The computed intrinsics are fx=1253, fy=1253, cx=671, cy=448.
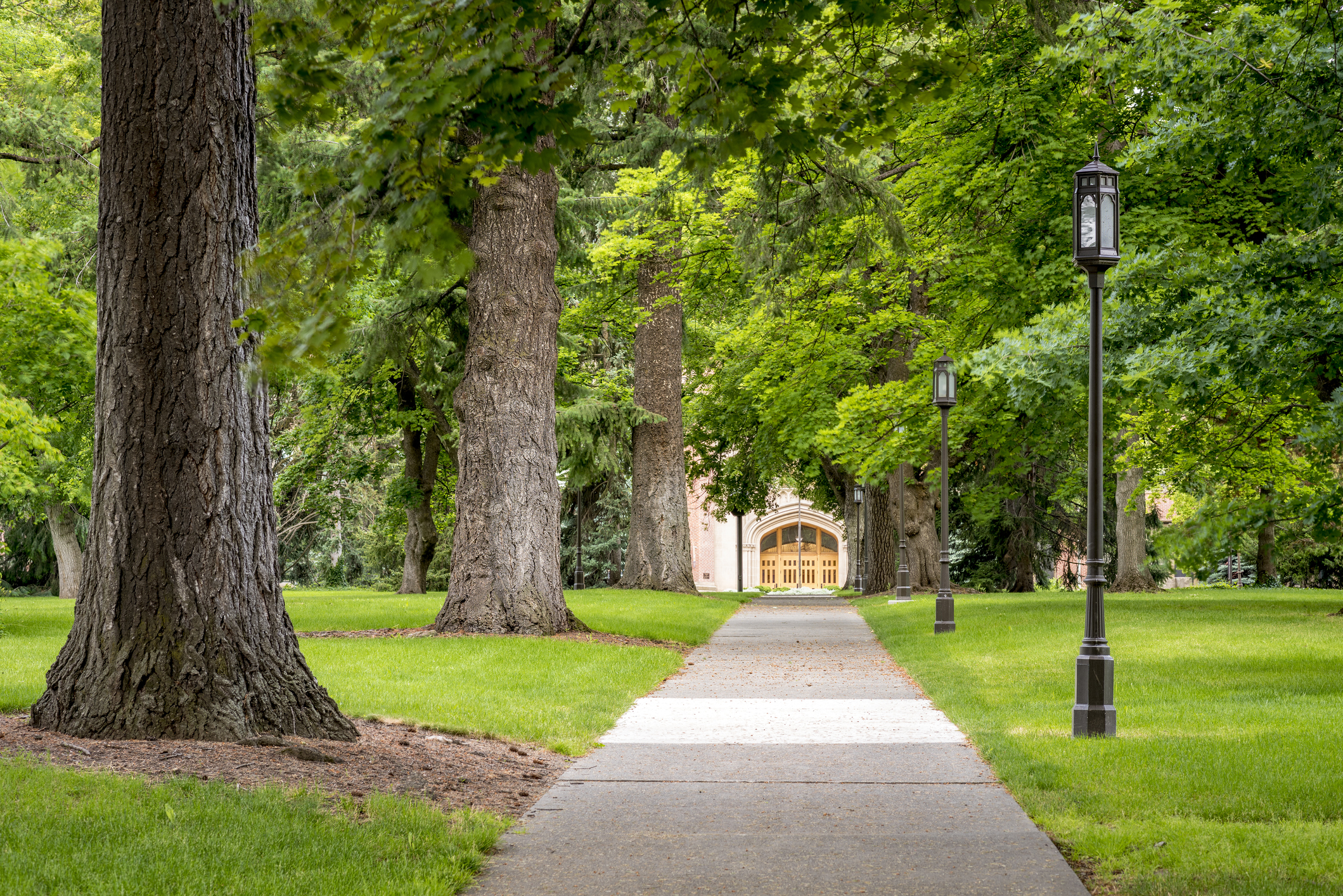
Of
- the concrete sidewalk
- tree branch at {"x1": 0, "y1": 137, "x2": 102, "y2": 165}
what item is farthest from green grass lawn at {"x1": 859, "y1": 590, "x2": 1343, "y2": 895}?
tree branch at {"x1": 0, "y1": 137, "x2": 102, "y2": 165}

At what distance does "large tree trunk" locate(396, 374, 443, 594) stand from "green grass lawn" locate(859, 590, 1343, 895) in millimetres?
16177

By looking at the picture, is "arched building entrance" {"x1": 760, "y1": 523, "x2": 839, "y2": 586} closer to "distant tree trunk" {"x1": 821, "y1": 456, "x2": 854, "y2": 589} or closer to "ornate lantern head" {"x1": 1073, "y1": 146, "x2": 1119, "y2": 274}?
"distant tree trunk" {"x1": 821, "y1": 456, "x2": 854, "y2": 589}

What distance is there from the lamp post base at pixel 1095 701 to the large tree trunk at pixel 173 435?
17.3ft

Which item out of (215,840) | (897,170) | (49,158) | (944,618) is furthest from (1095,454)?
(49,158)

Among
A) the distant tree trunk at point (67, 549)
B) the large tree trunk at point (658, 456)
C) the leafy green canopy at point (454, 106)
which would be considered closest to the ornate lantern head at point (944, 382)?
the large tree trunk at point (658, 456)

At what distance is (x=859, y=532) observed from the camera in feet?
153

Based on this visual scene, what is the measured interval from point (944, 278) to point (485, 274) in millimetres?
10880

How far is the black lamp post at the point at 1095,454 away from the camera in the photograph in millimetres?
8922

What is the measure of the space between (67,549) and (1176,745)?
35.8m

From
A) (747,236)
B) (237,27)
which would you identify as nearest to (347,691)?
(237,27)

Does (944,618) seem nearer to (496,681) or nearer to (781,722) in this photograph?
(496,681)

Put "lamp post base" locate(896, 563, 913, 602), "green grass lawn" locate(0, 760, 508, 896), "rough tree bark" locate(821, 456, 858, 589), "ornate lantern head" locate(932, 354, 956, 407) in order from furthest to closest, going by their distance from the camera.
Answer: "rough tree bark" locate(821, 456, 858, 589)
"lamp post base" locate(896, 563, 913, 602)
"ornate lantern head" locate(932, 354, 956, 407)
"green grass lawn" locate(0, 760, 508, 896)

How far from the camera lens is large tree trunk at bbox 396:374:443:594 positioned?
31016 millimetres

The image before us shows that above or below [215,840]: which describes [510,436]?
above
